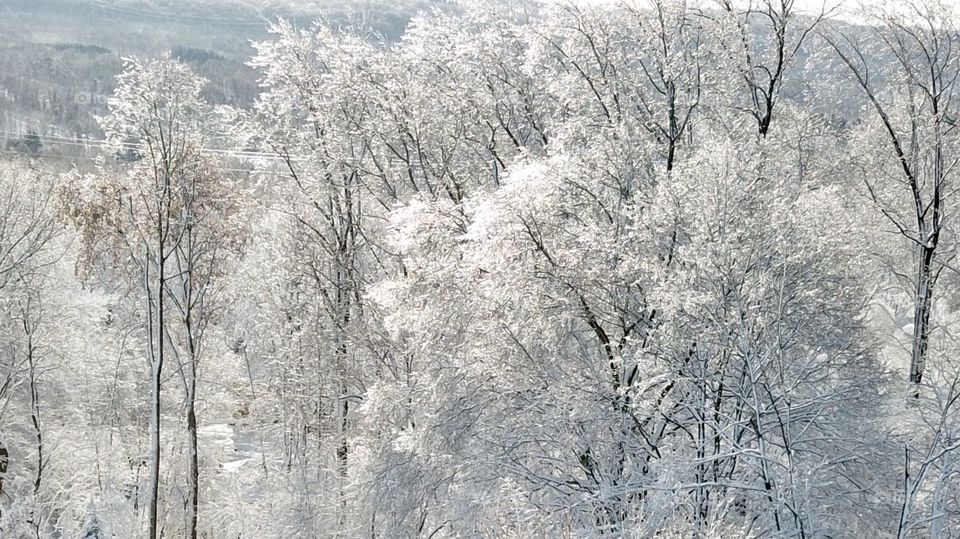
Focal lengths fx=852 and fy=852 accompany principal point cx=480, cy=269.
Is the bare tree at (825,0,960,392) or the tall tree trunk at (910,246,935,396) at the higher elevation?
the bare tree at (825,0,960,392)

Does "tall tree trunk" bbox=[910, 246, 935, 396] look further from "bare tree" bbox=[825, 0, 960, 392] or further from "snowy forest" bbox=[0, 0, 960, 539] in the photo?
"snowy forest" bbox=[0, 0, 960, 539]

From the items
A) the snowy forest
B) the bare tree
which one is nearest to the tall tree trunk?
the bare tree

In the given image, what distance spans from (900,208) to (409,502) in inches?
506

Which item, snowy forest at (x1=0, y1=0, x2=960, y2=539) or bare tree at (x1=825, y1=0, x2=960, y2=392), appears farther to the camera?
bare tree at (x1=825, y1=0, x2=960, y2=392)

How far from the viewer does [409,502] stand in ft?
43.4

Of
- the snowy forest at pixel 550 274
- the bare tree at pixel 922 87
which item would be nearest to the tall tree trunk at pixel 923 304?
the bare tree at pixel 922 87

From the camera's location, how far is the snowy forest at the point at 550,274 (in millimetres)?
9602

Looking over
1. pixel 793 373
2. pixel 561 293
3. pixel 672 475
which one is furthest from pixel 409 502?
pixel 793 373

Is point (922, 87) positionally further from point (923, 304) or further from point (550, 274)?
point (550, 274)

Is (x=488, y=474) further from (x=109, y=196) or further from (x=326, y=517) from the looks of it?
(x=109, y=196)

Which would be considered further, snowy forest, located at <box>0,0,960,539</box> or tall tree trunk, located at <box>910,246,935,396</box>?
tall tree trunk, located at <box>910,246,935,396</box>

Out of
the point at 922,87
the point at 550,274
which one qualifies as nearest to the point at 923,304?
the point at 922,87

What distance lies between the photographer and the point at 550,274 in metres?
11.3

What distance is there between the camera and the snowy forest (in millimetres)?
9602
